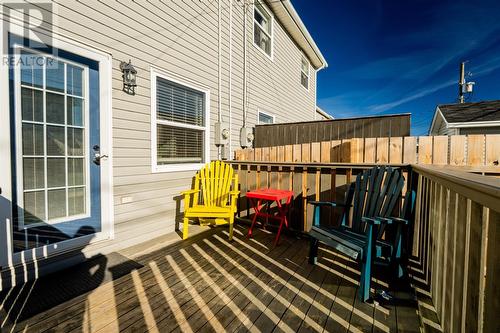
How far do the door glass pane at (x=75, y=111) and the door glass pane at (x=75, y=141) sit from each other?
0.07 meters

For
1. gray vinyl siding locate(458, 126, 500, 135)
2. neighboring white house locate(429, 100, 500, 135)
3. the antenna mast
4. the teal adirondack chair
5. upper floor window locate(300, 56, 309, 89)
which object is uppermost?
the antenna mast

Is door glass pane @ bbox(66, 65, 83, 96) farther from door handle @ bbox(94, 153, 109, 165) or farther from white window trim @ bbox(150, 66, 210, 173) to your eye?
white window trim @ bbox(150, 66, 210, 173)

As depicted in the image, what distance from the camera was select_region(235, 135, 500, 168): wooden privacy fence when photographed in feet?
8.41

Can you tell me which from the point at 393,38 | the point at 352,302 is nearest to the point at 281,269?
the point at 352,302

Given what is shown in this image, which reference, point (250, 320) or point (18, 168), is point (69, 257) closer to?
point (18, 168)

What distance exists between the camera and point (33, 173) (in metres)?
2.11

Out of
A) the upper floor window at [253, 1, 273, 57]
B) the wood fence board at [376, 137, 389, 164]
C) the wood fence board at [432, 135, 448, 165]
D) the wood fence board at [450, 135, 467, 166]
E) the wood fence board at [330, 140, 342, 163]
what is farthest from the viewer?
the upper floor window at [253, 1, 273, 57]

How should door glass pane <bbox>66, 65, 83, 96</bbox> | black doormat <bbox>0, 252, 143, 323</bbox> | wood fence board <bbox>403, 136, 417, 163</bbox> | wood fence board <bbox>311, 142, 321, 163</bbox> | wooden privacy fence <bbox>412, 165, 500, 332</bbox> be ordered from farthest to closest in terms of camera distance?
wood fence board <bbox>311, 142, 321, 163</bbox> → wood fence board <bbox>403, 136, 417, 163</bbox> → door glass pane <bbox>66, 65, 83, 96</bbox> → black doormat <bbox>0, 252, 143, 323</bbox> → wooden privacy fence <bbox>412, 165, 500, 332</bbox>

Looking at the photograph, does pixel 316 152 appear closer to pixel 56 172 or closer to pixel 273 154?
pixel 273 154

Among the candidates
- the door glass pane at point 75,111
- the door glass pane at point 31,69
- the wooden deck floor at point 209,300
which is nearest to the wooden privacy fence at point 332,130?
the wooden deck floor at point 209,300

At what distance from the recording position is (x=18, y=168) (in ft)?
6.61

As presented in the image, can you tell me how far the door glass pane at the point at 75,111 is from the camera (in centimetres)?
236

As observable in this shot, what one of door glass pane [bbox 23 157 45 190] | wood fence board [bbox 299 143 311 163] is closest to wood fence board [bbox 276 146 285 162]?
Result: wood fence board [bbox 299 143 311 163]

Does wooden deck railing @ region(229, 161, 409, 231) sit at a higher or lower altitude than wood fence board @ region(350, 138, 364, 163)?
lower
